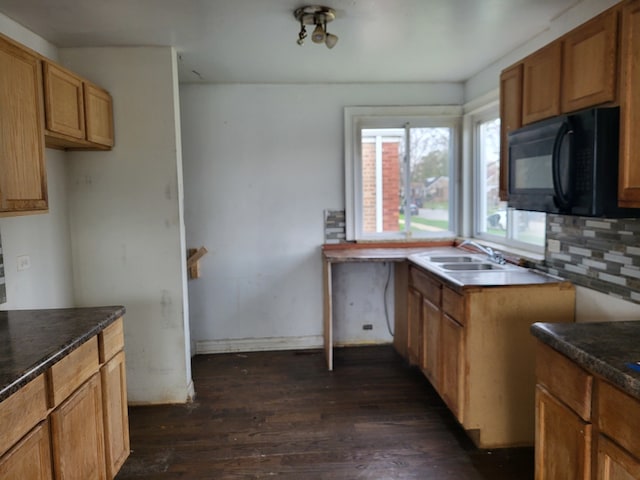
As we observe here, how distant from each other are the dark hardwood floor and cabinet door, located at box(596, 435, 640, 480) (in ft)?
3.27

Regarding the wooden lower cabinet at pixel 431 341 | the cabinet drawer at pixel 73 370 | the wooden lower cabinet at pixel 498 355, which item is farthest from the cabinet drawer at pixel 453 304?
the cabinet drawer at pixel 73 370

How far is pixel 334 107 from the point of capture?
392 cm

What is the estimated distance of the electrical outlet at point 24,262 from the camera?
7.71ft

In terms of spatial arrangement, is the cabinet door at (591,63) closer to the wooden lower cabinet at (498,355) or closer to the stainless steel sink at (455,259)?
the wooden lower cabinet at (498,355)

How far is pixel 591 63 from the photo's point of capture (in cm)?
178

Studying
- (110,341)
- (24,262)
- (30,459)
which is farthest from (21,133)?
(30,459)

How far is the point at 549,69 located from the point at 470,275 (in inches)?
46.0

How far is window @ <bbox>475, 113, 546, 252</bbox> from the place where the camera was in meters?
3.06

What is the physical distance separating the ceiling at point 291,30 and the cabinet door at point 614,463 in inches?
80.7

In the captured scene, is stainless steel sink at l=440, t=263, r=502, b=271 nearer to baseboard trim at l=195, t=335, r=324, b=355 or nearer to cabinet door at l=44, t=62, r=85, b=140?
baseboard trim at l=195, t=335, r=324, b=355

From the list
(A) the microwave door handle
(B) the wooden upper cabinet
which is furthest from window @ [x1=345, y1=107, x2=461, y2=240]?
(A) the microwave door handle

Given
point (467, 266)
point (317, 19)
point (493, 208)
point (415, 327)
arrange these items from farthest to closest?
1. point (493, 208)
2. point (415, 327)
3. point (467, 266)
4. point (317, 19)

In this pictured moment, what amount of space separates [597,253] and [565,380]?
93 centimetres

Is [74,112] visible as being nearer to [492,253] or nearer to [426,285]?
[426,285]
